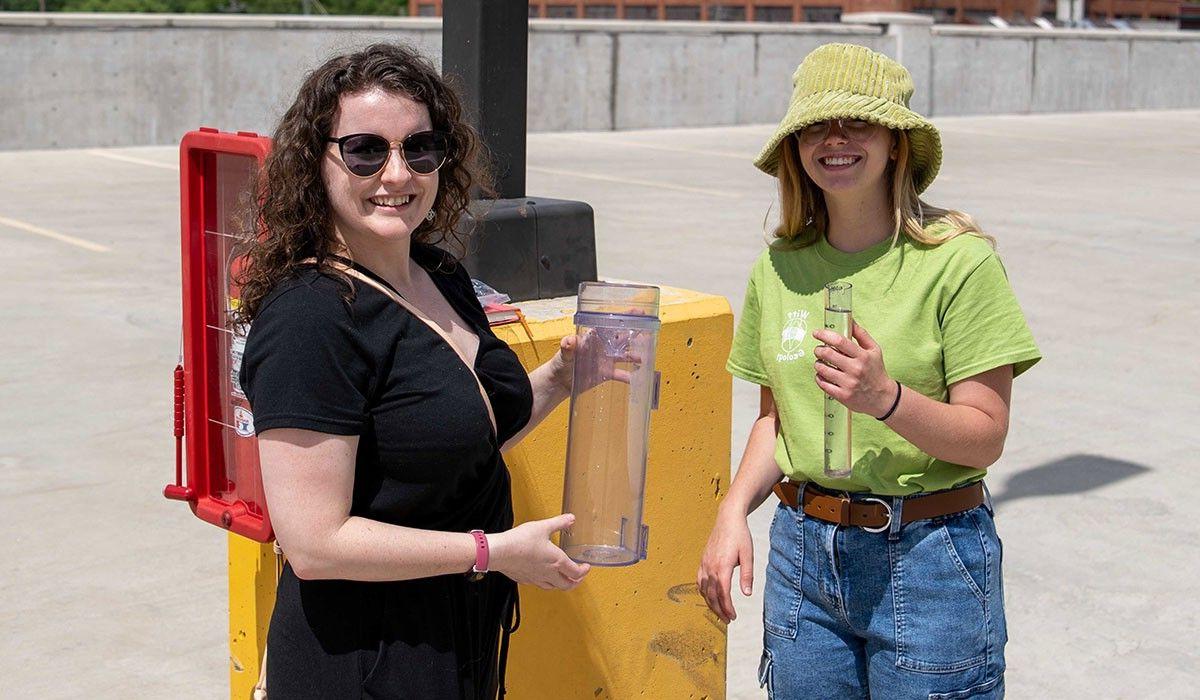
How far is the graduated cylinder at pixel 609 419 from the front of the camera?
8.16ft

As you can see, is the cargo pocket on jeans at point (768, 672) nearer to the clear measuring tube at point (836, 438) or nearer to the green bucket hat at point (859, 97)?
the clear measuring tube at point (836, 438)

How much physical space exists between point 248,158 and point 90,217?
10057mm

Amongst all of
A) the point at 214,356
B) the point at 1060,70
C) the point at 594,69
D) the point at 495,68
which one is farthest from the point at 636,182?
the point at 1060,70

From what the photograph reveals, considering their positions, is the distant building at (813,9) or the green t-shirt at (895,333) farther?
the distant building at (813,9)

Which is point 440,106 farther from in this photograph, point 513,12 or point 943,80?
point 943,80

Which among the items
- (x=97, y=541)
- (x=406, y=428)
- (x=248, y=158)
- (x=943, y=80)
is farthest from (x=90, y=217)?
(x=943, y=80)

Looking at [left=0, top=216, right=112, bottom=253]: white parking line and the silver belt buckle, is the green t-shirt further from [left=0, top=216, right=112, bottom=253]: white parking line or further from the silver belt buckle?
[left=0, top=216, right=112, bottom=253]: white parking line

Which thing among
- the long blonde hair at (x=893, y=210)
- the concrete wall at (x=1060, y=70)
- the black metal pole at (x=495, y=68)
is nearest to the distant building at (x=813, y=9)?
the concrete wall at (x=1060, y=70)

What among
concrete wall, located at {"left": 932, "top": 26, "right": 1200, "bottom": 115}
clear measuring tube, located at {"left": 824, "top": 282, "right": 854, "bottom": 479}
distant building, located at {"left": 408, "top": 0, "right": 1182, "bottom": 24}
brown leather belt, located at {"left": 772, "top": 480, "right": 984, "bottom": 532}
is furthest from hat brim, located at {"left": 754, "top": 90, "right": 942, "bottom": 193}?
distant building, located at {"left": 408, "top": 0, "right": 1182, "bottom": 24}

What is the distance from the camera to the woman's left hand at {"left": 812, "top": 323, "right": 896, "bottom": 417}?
2254 mm

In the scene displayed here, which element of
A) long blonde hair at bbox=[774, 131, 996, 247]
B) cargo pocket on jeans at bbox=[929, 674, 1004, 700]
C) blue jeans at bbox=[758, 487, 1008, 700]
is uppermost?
long blonde hair at bbox=[774, 131, 996, 247]

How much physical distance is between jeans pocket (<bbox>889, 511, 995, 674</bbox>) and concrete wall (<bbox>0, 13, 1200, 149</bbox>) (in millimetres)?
10423

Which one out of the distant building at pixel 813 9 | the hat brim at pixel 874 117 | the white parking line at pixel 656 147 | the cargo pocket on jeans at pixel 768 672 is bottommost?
the cargo pocket on jeans at pixel 768 672

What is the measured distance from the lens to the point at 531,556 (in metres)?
2.22
